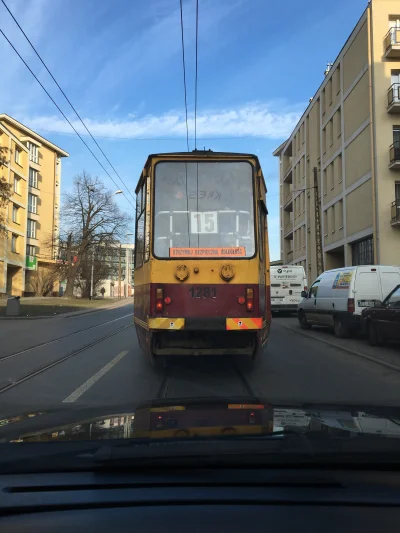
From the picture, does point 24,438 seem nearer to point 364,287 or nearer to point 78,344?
point 78,344

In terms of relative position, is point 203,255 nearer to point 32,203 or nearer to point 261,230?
point 261,230

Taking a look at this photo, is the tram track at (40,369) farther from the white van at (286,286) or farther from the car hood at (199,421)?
the white van at (286,286)

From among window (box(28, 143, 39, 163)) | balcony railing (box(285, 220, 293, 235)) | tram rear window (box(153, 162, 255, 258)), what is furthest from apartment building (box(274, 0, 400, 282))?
→ window (box(28, 143, 39, 163))

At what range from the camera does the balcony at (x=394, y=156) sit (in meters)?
26.4

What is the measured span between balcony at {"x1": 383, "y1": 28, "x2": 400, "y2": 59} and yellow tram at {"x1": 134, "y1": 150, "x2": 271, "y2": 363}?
24904 millimetres

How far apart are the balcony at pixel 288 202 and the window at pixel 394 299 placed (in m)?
39.2

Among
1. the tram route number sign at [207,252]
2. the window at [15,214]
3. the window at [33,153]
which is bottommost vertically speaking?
the tram route number sign at [207,252]

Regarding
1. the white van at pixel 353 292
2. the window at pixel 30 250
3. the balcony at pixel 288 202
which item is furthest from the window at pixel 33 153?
the white van at pixel 353 292

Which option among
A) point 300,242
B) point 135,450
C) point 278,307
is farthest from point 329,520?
point 300,242

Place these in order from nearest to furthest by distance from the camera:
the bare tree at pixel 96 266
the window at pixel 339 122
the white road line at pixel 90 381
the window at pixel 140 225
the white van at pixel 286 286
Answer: the white road line at pixel 90 381 → the window at pixel 140 225 → the white van at pixel 286 286 → the window at pixel 339 122 → the bare tree at pixel 96 266

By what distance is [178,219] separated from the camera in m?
6.92

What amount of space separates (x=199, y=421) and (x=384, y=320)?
29.7ft

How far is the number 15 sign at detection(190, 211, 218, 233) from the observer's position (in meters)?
Answer: 6.87

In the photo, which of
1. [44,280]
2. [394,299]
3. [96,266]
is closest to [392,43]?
[394,299]
